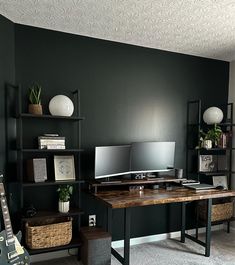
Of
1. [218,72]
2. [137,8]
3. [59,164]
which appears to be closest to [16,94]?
[59,164]

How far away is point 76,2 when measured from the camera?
2057 mm

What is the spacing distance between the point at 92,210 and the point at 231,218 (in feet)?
6.58

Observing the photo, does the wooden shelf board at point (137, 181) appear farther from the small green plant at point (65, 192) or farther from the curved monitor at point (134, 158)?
the small green plant at point (65, 192)

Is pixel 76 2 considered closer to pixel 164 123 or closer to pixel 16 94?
pixel 16 94

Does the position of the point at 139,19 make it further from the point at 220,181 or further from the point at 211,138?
the point at 220,181

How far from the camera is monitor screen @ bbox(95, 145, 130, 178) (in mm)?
2574

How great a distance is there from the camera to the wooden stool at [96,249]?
7.80 feet

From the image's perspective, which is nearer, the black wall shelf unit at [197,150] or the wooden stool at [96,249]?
the wooden stool at [96,249]

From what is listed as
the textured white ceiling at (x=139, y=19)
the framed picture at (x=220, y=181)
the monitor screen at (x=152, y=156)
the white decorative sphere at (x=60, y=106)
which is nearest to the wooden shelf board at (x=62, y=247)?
the monitor screen at (x=152, y=156)

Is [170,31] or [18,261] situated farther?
[170,31]

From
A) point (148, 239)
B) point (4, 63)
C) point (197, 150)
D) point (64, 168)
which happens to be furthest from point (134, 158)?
point (4, 63)

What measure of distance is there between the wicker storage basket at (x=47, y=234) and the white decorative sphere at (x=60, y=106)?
3.60 feet

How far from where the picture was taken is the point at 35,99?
2488mm

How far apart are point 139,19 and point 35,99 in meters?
1.30
